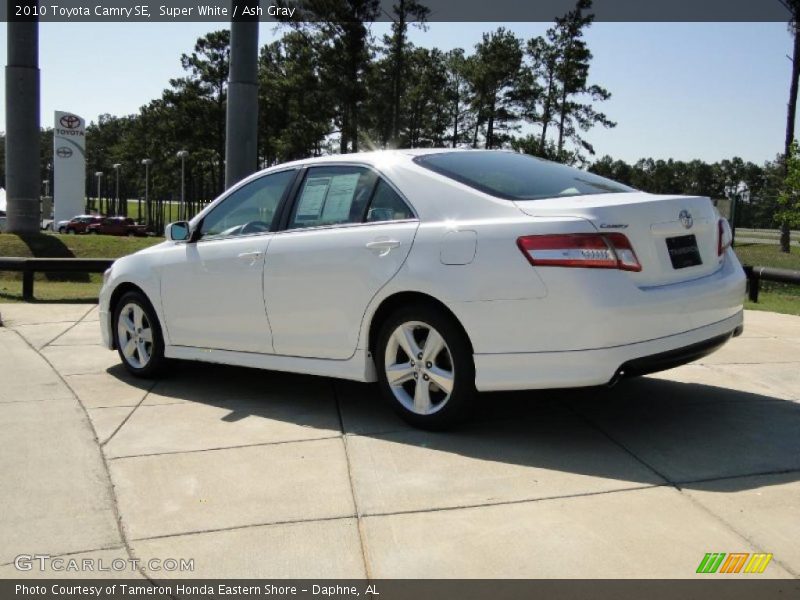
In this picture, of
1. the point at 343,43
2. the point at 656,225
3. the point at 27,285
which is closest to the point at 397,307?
the point at 656,225

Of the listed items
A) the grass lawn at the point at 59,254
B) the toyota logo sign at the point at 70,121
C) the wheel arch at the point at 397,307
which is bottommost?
the grass lawn at the point at 59,254

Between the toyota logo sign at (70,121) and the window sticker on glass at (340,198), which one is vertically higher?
the toyota logo sign at (70,121)

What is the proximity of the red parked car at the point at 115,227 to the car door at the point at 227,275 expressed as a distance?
5193 centimetres

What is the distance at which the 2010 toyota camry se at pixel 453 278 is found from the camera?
381 centimetres

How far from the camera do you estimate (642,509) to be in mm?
3283

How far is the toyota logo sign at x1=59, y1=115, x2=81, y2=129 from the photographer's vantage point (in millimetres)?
61094

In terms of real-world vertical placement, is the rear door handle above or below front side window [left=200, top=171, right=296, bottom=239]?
below

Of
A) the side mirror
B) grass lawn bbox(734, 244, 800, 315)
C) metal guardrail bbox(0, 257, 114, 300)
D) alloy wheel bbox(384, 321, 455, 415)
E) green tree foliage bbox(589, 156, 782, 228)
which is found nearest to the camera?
alloy wheel bbox(384, 321, 455, 415)

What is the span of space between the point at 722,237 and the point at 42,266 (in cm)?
1070

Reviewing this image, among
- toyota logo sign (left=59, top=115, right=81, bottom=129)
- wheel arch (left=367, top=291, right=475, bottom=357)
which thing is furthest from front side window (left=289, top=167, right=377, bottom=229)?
toyota logo sign (left=59, top=115, right=81, bottom=129)

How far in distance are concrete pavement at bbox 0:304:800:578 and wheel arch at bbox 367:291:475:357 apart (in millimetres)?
574

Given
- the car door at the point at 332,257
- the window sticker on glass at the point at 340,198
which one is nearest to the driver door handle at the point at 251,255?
the car door at the point at 332,257

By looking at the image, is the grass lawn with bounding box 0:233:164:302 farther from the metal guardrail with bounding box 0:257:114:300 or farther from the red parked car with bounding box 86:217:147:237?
the red parked car with bounding box 86:217:147:237

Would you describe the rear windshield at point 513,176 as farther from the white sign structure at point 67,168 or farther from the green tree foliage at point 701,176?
the green tree foliage at point 701,176
